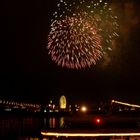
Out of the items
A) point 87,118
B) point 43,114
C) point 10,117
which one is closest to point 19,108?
point 43,114

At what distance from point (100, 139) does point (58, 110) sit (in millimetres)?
156375

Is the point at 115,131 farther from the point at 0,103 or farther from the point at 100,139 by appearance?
the point at 0,103

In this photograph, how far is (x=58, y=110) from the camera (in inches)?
6939

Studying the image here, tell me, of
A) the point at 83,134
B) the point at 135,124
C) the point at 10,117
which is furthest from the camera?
the point at 10,117

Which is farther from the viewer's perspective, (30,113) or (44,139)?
(30,113)

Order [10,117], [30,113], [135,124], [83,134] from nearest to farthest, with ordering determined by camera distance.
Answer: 1. [83,134]
2. [135,124]
3. [10,117]
4. [30,113]

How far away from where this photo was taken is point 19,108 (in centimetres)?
17838

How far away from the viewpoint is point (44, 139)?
2127 cm

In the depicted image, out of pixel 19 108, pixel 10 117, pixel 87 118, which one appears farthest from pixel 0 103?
pixel 87 118

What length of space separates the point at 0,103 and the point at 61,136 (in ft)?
503

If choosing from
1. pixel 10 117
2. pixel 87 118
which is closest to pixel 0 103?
pixel 10 117

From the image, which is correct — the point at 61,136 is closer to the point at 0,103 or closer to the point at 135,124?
the point at 135,124

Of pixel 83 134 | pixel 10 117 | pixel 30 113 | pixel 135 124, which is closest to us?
pixel 83 134

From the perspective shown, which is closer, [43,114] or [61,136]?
[61,136]
